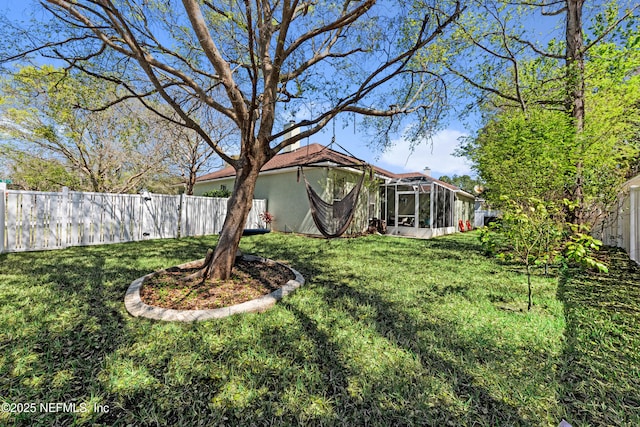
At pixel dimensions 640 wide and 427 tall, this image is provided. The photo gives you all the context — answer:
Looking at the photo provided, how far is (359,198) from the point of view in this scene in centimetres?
1037

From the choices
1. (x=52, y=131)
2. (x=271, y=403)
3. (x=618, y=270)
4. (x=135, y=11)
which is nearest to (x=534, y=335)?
(x=271, y=403)

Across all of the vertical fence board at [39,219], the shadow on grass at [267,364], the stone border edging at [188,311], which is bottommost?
the shadow on grass at [267,364]

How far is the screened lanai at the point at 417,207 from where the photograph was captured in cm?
1100

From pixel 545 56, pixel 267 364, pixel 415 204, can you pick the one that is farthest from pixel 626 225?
pixel 267 364

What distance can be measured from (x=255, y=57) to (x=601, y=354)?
4727mm

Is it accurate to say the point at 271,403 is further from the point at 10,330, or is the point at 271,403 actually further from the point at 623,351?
the point at 623,351

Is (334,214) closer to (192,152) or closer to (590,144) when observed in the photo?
(590,144)

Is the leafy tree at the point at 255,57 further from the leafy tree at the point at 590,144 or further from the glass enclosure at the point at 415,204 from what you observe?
the glass enclosure at the point at 415,204

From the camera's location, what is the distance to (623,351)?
2232mm

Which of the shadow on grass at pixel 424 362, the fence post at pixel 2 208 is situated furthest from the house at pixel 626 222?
the fence post at pixel 2 208

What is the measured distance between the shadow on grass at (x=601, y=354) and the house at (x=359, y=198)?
6788 mm

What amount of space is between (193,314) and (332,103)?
401 centimetres

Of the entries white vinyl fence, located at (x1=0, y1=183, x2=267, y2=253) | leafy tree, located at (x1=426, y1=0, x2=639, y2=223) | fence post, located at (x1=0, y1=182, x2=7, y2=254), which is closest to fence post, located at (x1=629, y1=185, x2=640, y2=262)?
leafy tree, located at (x1=426, y1=0, x2=639, y2=223)

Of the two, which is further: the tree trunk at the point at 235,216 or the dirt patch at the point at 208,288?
the tree trunk at the point at 235,216
